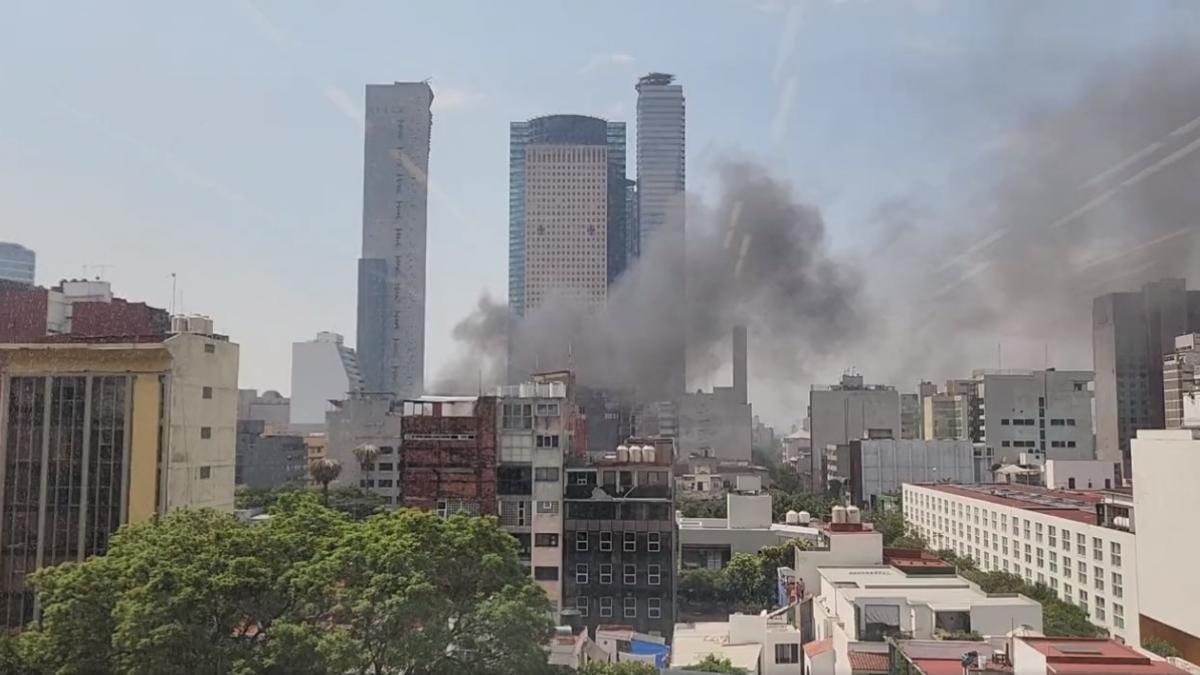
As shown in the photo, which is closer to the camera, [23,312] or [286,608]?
[286,608]

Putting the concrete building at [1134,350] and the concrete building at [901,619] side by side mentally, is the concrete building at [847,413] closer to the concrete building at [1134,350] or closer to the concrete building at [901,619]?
the concrete building at [1134,350]

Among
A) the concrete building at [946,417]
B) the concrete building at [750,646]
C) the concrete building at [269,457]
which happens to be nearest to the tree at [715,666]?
the concrete building at [750,646]

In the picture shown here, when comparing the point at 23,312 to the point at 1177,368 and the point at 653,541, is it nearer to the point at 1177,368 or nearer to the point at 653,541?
the point at 653,541

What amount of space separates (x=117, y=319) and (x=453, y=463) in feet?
7.69

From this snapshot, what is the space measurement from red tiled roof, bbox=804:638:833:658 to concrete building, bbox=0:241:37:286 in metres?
5.25

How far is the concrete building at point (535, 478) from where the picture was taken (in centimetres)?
659

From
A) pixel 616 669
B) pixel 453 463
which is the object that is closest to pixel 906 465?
pixel 453 463

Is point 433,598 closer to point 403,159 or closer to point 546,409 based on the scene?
point 546,409

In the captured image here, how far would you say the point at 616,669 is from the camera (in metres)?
4.00

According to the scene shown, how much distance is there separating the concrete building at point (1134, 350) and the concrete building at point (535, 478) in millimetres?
5564

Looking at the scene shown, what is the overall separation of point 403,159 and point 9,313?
1735cm

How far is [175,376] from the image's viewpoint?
17.8ft

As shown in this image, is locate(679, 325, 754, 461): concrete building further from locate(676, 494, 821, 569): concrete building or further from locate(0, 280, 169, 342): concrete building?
locate(0, 280, 169, 342): concrete building

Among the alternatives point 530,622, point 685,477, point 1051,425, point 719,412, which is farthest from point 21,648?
point 719,412
